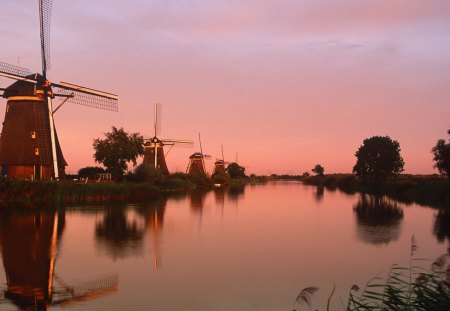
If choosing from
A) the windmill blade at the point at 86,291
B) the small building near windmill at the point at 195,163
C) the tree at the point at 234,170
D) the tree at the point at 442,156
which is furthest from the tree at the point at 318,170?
the windmill blade at the point at 86,291

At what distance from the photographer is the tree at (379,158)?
56.9 m

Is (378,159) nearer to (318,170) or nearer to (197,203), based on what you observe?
(197,203)

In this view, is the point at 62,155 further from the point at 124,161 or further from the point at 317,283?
the point at 317,283

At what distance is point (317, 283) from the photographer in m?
9.41

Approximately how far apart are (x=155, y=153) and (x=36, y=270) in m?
43.3

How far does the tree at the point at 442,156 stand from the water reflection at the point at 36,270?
26.6 meters

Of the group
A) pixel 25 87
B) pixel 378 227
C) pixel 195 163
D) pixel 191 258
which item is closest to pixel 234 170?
pixel 195 163

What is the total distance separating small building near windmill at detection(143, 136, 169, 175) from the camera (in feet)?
175

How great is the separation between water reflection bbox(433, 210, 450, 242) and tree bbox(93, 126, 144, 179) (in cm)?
2371

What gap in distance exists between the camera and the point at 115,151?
1542 inches

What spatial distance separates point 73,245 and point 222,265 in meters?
4.73

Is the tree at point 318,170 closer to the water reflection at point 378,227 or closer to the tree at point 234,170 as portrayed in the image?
the tree at point 234,170

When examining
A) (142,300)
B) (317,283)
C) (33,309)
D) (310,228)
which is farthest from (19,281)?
(310,228)

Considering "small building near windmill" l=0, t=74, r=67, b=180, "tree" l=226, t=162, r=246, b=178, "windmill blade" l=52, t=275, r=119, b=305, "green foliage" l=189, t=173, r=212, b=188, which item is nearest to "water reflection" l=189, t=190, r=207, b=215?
"small building near windmill" l=0, t=74, r=67, b=180
